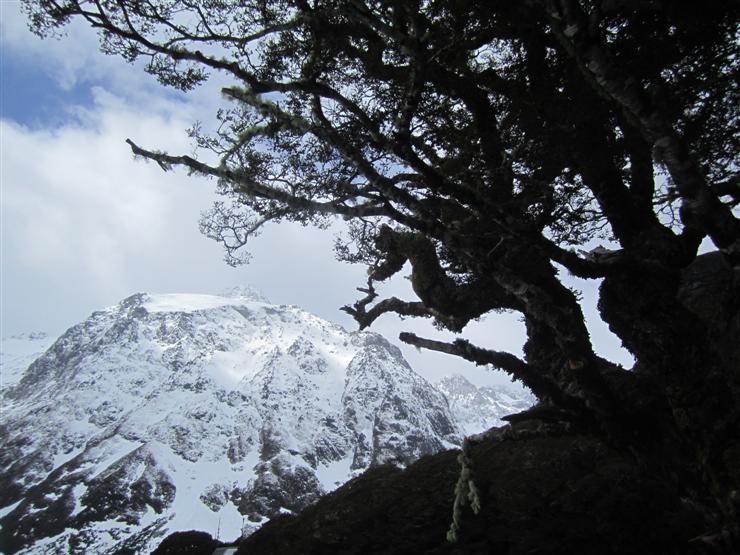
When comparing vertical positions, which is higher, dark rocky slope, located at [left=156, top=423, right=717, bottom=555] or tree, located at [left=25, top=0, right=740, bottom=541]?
tree, located at [left=25, top=0, right=740, bottom=541]

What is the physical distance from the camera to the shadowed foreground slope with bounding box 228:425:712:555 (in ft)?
16.0

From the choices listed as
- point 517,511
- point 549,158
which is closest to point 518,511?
point 517,511

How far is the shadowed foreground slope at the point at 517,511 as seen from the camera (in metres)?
4.89

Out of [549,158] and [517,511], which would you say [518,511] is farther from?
[549,158]

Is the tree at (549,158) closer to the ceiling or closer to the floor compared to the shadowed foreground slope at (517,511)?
closer to the ceiling

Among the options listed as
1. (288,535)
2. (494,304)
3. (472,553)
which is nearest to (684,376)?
(472,553)

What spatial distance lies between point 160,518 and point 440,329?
215 meters

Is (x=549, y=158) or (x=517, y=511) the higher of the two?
(x=549, y=158)

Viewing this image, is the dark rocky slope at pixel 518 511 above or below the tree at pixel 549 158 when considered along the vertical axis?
below

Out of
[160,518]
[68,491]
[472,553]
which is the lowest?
[472,553]

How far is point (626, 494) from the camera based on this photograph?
17.4 ft

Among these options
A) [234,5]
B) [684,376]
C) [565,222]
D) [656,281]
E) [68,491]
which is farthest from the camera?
[68,491]

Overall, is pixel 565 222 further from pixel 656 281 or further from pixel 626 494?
pixel 626 494

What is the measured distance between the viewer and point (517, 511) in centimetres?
600
